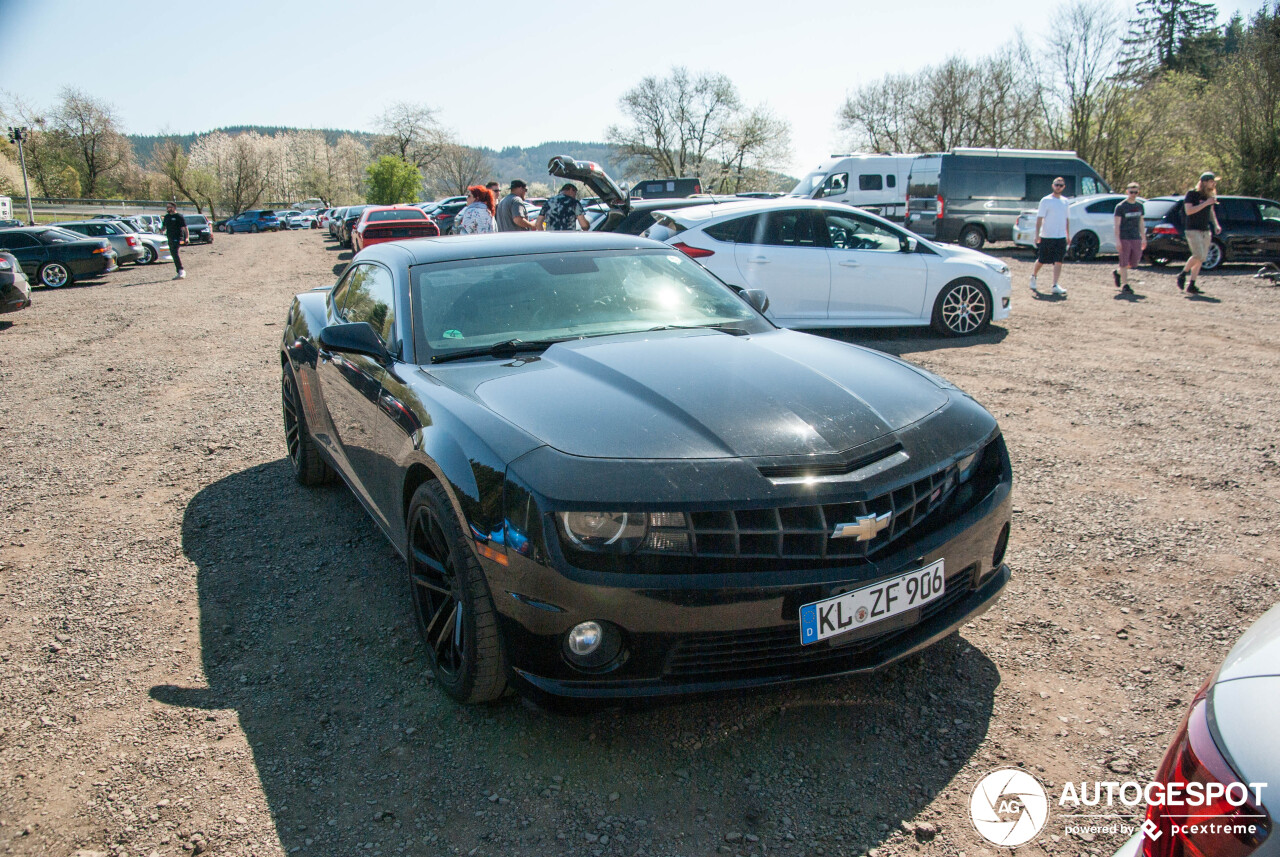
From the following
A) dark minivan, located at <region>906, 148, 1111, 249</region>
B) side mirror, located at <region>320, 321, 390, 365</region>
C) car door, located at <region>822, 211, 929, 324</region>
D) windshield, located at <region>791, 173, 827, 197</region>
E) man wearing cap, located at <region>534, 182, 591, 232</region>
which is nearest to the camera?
side mirror, located at <region>320, 321, 390, 365</region>

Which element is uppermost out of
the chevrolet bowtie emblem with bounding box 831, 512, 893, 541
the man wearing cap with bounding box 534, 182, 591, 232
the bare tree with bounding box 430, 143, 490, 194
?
the bare tree with bounding box 430, 143, 490, 194

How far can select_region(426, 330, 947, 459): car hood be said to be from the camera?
2334 mm

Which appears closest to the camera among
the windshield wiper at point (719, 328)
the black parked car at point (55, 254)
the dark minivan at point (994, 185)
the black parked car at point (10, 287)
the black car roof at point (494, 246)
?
the windshield wiper at point (719, 328)

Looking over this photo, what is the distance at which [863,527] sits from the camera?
87.2 inches

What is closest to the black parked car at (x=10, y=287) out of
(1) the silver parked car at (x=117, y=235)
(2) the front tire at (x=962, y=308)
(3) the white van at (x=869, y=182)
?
(1) the silver parked car at (x=117, y=235)

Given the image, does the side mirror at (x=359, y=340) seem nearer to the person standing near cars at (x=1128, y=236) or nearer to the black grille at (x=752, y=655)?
the black grille at (x=752, y=655)

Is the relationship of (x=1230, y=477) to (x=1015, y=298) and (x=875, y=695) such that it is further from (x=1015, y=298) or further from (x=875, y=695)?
(x=1015, y=298)

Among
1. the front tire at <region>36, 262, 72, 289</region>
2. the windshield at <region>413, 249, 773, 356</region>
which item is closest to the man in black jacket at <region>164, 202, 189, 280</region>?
the front tire at <region>36, 262, 72, 289</region>

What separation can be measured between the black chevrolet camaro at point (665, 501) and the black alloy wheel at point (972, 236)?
1956 cm

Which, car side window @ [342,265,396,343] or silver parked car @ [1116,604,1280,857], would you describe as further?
car side window @ [342,265,396,343]

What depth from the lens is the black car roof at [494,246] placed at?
364 centimetres

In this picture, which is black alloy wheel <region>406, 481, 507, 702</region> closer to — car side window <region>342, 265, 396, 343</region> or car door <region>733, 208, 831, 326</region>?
car side window <region>342, 265, 396, 343</region>

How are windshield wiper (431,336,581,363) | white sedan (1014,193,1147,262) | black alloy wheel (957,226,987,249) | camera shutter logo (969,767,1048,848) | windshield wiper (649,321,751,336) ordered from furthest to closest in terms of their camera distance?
black alloy wheel (957,226,987,249), white sedan (1014,193,1147,262), windshield wiper (649,321,751,336), windshield wiper (431,336,581,363), camera shutter logo (969,767,1048,848)

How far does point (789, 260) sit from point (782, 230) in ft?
1.13
